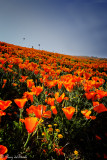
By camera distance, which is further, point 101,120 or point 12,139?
point 101,120

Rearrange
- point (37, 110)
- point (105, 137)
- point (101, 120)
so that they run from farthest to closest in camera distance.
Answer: point (101, 120) → point (105, 137) → point (37, 110)

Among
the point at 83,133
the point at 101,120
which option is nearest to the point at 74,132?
the point at 83,133

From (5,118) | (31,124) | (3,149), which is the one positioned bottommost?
(5,118)

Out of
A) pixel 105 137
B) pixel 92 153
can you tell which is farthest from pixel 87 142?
pixel 105 137

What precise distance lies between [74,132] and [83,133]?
0.52ft

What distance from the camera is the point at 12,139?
1.12 m

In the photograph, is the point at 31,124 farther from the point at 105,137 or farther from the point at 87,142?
the point at 105,137

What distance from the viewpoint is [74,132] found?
1323mm

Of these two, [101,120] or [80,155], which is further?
[101,120]

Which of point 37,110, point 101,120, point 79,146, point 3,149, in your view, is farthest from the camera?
point 101,120

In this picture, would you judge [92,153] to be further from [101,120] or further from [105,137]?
[101,120]

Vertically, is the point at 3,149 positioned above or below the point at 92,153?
above

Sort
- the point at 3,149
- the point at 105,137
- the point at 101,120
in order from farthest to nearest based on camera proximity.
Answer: the point at 101,120 → the point at 105,137 → the point at 3,149

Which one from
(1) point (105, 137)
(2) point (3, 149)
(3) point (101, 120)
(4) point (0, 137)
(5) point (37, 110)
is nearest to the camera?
(2) point (3, 149)
